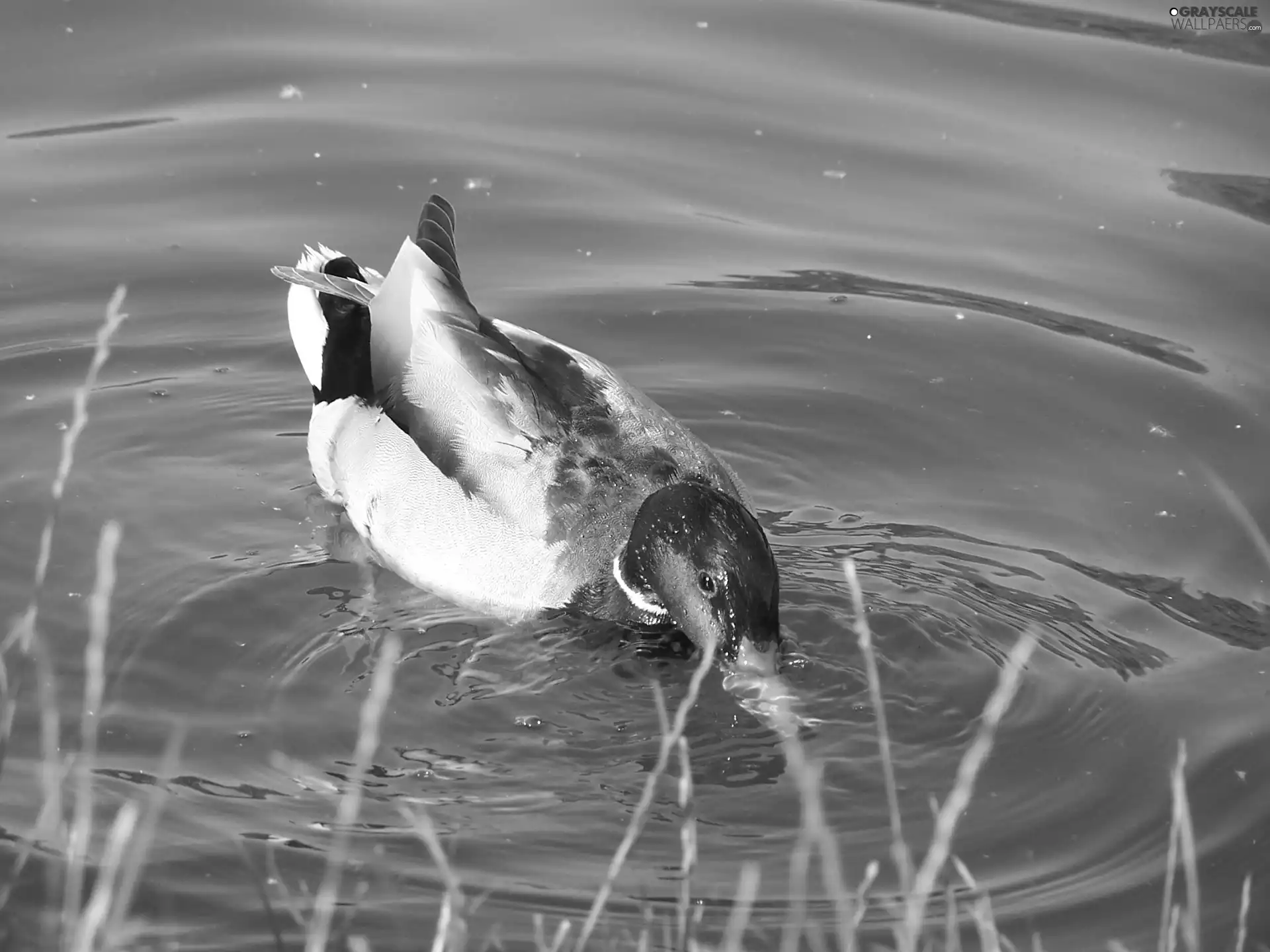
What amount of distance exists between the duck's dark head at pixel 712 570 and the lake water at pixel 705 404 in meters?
0.23

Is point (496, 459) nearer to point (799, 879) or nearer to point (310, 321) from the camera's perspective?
point (310, 321)

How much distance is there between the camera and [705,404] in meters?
7.76

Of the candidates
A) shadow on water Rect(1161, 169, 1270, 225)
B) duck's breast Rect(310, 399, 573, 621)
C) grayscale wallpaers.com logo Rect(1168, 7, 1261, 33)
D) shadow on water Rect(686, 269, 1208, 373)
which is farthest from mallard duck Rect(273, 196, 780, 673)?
grayscale wallpaers.com logo Rect(1168, 7, 1261, 33)

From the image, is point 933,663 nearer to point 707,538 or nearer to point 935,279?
point 707,538

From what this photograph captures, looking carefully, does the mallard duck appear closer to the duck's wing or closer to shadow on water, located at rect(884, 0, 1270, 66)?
the duck's wing

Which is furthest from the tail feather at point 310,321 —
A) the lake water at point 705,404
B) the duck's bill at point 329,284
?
→ the lake water at point 705,404

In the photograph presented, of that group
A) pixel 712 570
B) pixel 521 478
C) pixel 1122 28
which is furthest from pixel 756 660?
pixel 1122 28

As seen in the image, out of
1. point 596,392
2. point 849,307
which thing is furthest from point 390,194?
point 596,392

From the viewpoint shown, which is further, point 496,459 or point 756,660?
point 496,459

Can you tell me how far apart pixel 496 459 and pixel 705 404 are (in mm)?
1703

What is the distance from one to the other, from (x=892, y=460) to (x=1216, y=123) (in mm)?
3916

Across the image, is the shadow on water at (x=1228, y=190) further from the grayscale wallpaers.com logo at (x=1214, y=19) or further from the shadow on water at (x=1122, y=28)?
the grayscale wallpaers.com logo at (x=1214, y=19)

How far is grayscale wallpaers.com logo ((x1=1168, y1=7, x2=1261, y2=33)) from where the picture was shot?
10.6m

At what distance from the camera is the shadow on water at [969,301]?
26.5ft
